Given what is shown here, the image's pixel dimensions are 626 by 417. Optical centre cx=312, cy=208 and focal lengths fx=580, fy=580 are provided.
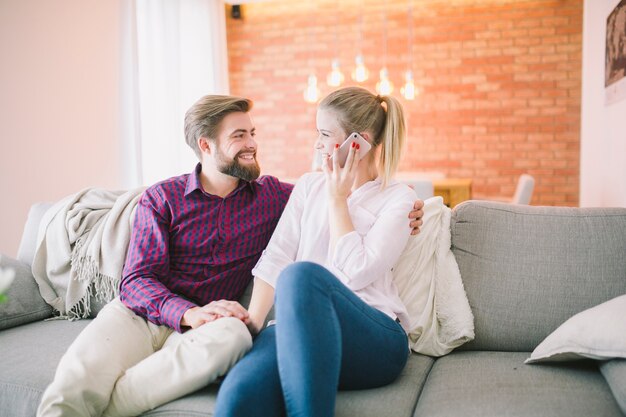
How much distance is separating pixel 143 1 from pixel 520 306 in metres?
3.31

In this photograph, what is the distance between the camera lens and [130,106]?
3.79 metres

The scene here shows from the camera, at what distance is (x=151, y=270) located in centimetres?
185

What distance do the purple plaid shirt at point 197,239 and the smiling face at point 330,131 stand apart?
347 mm

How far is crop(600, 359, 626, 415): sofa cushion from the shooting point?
132 cm

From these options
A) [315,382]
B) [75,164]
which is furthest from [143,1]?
[315,382]

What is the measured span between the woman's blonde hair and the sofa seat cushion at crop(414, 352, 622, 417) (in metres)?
0.61

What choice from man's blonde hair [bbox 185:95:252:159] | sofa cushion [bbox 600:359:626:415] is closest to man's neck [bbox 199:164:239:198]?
man's blonde hair [bbox 185:95:252:159]

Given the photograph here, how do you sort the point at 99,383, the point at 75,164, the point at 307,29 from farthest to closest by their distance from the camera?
the point at 307,29 → the point at 75,164 → the point at 99,383

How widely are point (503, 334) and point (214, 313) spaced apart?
89cm

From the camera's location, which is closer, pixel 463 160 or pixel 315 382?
pixel 315 382

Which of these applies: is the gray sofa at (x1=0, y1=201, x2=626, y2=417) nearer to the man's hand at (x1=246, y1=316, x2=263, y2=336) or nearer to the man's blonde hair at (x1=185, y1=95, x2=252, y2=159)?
the man's hand at (x1=246, y1=316, x2=263, y2=336)

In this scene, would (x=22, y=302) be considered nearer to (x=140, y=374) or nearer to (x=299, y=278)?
(x=140, y=374)

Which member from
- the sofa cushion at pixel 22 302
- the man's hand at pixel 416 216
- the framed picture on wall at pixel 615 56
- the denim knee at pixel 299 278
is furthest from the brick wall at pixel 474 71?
the denim knee at pixel 299 278

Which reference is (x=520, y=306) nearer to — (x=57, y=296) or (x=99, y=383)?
(x=99, y=383)
